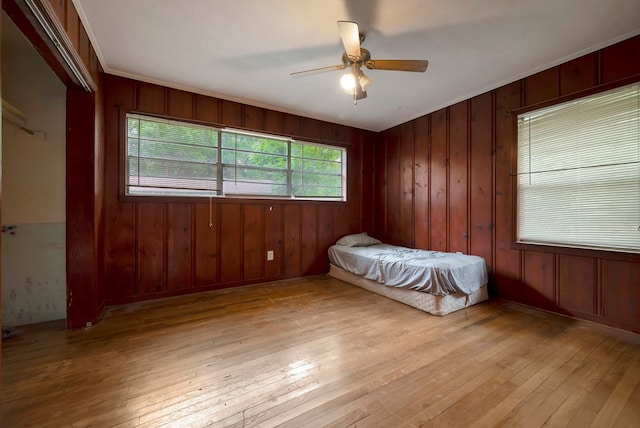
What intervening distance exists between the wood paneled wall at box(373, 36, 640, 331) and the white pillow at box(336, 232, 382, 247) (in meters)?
0.43

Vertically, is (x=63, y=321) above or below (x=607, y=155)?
below

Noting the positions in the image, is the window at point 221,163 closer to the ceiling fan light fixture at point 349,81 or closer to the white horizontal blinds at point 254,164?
the white horizontal blinds at point 254,164

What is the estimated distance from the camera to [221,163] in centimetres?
350

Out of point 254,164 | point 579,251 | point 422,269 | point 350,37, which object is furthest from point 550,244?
point 254,164

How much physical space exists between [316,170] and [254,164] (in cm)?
101

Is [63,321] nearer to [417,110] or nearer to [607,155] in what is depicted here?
[417,110]

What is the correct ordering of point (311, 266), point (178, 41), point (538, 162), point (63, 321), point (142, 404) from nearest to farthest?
point (142, 404) → point (178, 41) → point (63, 321) → point (538, 162) → point (311, 266)

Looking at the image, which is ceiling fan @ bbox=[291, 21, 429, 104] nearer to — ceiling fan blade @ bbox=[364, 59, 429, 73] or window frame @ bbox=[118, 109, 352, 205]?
ceiling fan blade @ bbox=[364, 59, 429, 73]

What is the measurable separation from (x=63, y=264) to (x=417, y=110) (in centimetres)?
454

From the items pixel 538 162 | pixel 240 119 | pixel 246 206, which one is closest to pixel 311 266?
pixel 246 206

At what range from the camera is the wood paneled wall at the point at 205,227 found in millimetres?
2963

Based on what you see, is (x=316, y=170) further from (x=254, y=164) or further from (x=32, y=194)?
(x=32, y=194)

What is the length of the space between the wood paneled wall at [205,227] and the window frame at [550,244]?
89.9 inches

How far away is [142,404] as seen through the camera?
1.54 meters
